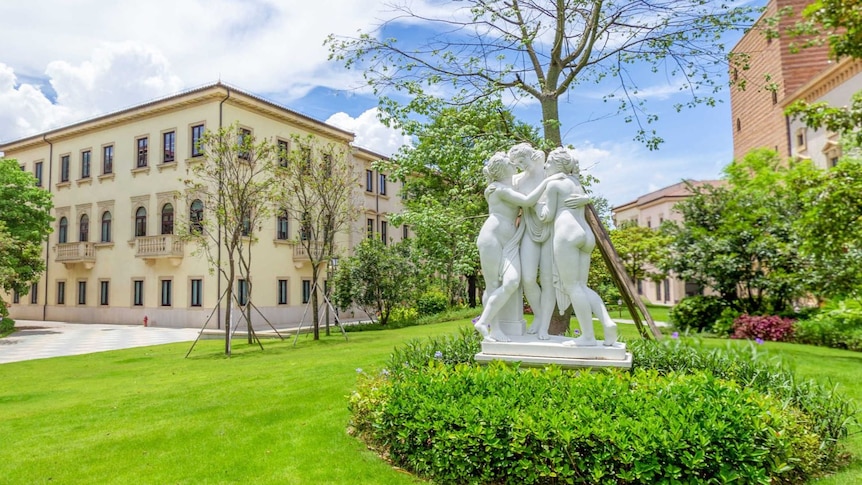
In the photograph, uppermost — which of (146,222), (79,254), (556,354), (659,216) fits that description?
(659,216)

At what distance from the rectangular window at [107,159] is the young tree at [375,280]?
14699 mm

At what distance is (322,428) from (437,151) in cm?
629

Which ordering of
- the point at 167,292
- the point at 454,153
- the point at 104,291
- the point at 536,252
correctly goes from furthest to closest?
1. the point at 104,291
2. the point at 167,292
3. the point at 454,153
4. the point at 536,252

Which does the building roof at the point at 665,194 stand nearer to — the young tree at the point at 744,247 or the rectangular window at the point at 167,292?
the young tree at the point at 744,247

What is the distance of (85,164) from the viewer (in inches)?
1168

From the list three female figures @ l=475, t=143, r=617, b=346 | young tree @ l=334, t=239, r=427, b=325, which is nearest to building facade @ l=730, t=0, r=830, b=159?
young tree @ l=334, t=239, r=427, b=325

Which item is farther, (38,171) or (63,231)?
(38,171)

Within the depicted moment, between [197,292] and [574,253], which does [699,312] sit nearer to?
[574,253]

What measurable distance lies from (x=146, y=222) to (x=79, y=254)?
511 centimetres

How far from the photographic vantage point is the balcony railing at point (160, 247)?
24688 mm

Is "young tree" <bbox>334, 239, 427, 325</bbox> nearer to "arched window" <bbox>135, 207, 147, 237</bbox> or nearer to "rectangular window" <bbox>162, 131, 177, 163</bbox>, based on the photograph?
"rectangular window" <bbox>162, 131, 177, 163</bbox>

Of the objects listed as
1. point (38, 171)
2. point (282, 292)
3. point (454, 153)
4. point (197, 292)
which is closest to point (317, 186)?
point (454, 153)

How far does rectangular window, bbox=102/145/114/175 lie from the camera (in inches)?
1115

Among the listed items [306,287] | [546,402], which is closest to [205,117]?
[306,287]
